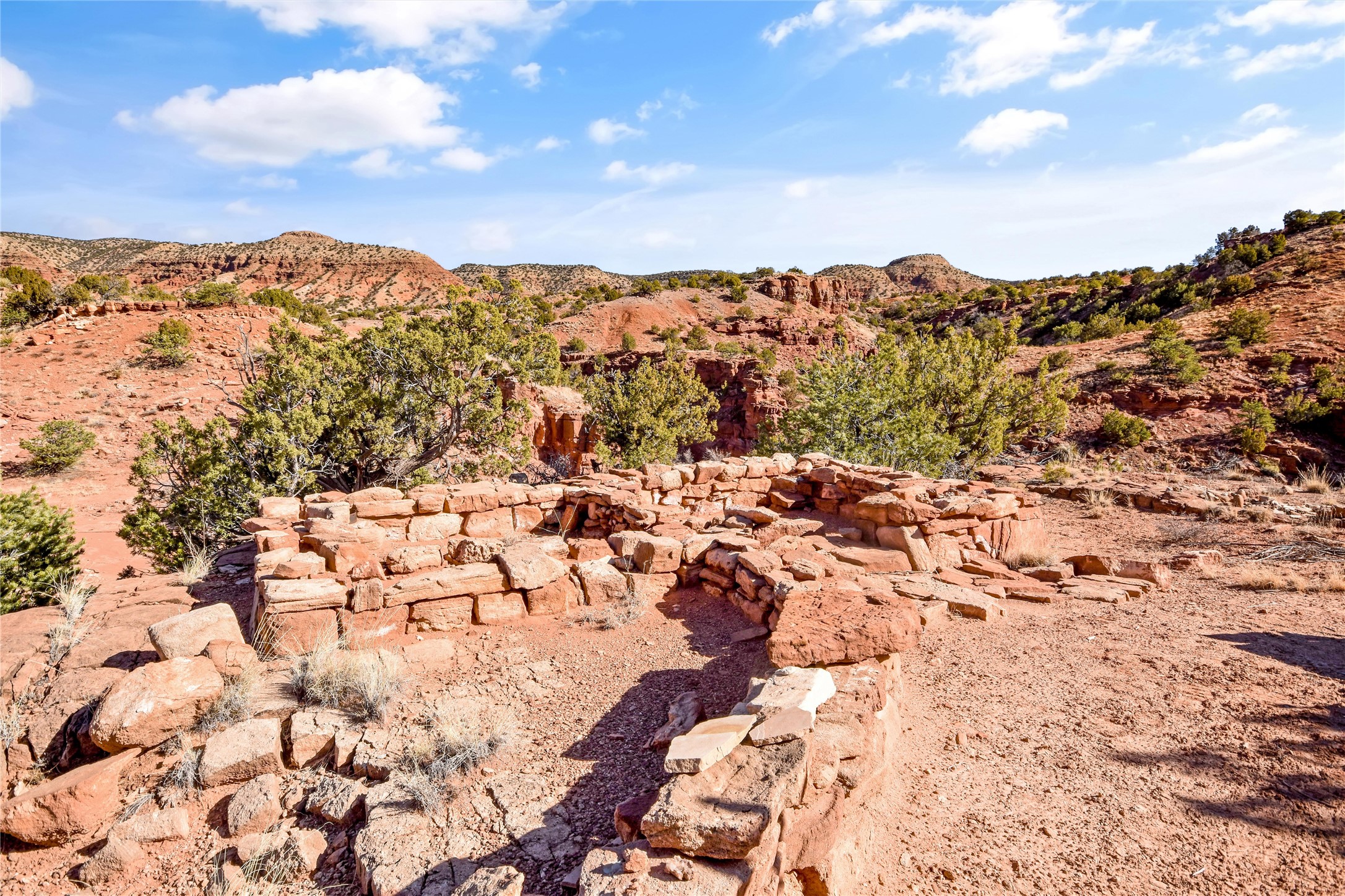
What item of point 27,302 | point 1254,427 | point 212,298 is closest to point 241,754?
point 1254,427

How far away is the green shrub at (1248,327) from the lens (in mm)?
24078

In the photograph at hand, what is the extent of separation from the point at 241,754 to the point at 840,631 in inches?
166

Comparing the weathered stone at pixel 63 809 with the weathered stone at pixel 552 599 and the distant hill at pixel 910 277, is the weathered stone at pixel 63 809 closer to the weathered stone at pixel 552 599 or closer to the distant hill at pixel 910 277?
the weathered stone at pixel 552 599

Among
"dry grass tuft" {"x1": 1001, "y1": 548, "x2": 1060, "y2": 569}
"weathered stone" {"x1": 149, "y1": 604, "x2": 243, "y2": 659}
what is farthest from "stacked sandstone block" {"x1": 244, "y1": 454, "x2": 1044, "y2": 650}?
"weathered stone" {"x1": 149, "y1": 604, "x2": 243, "y2": 659}

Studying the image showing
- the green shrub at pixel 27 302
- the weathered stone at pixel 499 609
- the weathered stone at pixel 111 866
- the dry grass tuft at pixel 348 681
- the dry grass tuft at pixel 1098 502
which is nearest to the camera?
the weathered stone at pixel 111 866

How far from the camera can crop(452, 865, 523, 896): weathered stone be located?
→ 2686 millimetres

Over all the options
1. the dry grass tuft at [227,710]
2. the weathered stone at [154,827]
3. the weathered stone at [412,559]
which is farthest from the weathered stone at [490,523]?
the weathered stone at [154,827]

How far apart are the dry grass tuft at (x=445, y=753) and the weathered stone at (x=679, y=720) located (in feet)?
3.39

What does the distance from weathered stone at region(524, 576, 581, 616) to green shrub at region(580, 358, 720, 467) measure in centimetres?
1256

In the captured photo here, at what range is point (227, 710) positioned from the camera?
448 centimetres

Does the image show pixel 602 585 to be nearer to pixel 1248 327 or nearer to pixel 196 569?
pixel 196 569

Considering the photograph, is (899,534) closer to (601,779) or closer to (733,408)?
(601,779)

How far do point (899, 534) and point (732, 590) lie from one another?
2776 millimetres

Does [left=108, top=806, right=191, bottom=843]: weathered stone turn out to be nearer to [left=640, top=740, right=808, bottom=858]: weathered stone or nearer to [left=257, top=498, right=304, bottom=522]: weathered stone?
[left=640, top=740, right=808, bottom=858]: weathered stone
